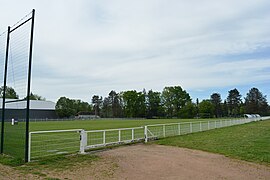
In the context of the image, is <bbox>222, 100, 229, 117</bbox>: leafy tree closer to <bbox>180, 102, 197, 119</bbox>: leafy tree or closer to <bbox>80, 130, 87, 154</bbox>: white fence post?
<bbox>180, 102, 197, 119</bbox>: leafy tree

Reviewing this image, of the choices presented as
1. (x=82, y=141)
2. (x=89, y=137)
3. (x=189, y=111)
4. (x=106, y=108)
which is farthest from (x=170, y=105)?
(x=82, y=141)

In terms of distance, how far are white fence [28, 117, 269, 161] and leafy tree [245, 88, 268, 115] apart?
6013 cm

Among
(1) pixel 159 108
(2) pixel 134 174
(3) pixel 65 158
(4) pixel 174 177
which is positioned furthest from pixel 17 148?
(1) pixel 159 108

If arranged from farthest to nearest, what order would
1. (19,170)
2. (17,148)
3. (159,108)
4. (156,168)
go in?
1. (159,108)
2. (17,148)
3. (156,168)
4. (19,170)

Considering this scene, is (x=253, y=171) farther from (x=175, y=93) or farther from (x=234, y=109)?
(x=234, y=109)

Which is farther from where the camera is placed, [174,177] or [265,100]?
[265,100]

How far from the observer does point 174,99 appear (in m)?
90.1

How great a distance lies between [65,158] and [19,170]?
169cm

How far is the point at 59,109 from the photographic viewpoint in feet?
232

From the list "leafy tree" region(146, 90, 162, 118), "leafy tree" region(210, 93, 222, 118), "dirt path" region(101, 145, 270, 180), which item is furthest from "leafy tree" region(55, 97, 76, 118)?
"dirt path" region(101, 145, 270, 180)

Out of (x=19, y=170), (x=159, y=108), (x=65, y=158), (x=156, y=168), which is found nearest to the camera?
(x=19, y=170)

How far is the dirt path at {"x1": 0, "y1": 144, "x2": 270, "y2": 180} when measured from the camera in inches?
249

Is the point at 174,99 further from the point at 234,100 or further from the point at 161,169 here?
the point at 161,169

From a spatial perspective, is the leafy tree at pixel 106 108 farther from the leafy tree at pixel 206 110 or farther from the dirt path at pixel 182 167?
the dirt path at pixel 182 167
